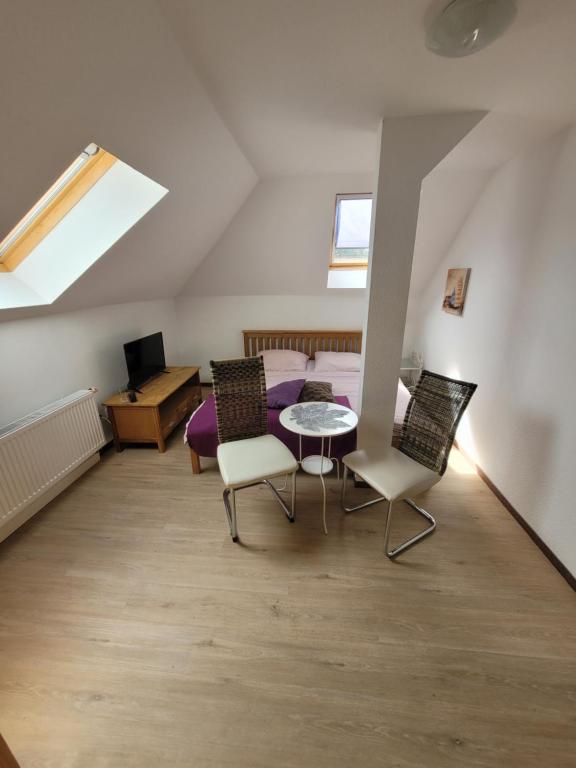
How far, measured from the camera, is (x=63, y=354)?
8.01 ft

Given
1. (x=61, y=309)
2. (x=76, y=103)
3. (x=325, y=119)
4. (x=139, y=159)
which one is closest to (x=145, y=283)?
(x=61, y=309)

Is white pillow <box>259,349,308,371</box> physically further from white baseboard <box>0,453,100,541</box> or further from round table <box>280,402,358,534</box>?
white baseboard <box>0,453,100,541</box>

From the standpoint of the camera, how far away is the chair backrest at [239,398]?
2.06 meters

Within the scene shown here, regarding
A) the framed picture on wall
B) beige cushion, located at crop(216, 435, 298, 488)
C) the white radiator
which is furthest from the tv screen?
the framed picture on wall

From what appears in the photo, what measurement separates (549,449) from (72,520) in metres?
3.21

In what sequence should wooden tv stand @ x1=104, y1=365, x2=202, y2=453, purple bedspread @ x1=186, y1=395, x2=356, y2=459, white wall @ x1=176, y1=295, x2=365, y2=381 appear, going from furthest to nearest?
1. white wall @ x1=176, y1=295, x2=365, y2=381
2. wooden tv stand @ x1=104, y1=365, x2=202, y2=453
3. purple bedspread @ x1=186, y1=395, x2=356, y2=459

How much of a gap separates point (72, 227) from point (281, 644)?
9.17ft

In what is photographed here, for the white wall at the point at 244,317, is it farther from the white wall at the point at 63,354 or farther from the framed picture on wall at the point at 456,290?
the framed picture on wall at the point at 456,290

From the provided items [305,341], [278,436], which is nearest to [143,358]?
[278,436]

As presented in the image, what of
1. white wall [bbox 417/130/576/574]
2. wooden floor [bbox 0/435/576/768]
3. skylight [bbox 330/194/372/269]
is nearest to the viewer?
wooden floor [bbox 0/435/576/768]

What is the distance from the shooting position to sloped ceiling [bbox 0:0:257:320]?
976 mm

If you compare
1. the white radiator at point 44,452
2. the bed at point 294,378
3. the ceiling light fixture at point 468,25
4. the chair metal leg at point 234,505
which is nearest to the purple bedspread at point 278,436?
the bed at point 294,378

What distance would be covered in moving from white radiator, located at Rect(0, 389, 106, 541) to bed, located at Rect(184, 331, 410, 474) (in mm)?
844

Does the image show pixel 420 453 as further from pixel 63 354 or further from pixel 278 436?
pixel 63 354
